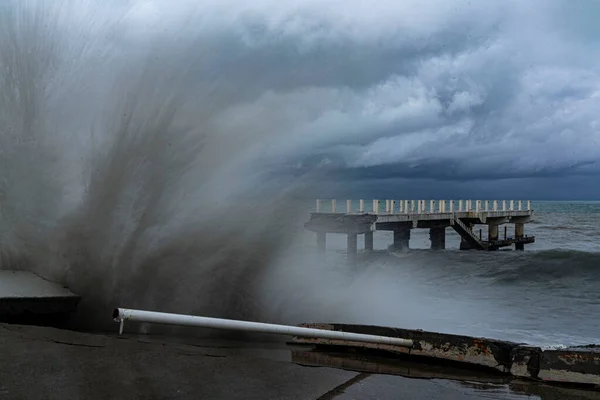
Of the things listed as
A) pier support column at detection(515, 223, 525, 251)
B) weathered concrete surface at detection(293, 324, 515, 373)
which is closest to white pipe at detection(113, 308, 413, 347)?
weathered concrete surface at detection(293, 324, 515, 373)

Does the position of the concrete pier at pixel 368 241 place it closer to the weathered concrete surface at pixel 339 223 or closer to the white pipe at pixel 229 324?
the weathered concrete surface at pixel 339 223

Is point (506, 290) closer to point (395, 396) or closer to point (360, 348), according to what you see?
point (360, 348)

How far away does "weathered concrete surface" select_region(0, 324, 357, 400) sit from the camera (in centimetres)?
363

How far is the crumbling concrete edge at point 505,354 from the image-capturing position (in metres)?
4.29

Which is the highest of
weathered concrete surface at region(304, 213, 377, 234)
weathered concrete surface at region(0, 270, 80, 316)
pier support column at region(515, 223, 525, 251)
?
weathered concrete surface at region(0, 270, 80, 316)

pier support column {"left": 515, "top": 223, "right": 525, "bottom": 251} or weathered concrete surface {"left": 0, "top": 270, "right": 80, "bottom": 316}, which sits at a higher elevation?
weathered concrete surface {"left": 0, "top": 270, "right": 80, "bottom": 316}

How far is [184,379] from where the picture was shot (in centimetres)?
396

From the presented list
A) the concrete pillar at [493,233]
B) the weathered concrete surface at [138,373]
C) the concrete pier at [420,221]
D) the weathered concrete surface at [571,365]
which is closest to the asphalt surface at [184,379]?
the weathered concrete surface at [138,373]

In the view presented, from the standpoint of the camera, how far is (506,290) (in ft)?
57.9

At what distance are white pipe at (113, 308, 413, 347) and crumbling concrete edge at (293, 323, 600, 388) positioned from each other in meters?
0.18

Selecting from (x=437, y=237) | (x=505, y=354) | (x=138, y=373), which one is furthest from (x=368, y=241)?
(x=138, y=373)

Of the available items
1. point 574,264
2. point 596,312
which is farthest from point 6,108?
point 574,264

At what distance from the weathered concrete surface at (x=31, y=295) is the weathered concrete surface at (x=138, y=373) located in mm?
996

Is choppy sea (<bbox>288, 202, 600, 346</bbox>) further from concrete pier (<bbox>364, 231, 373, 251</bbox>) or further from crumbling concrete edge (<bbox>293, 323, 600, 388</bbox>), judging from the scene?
crumbling concrete edge (<bbox>293, 323, 600, 388</bbox>)
